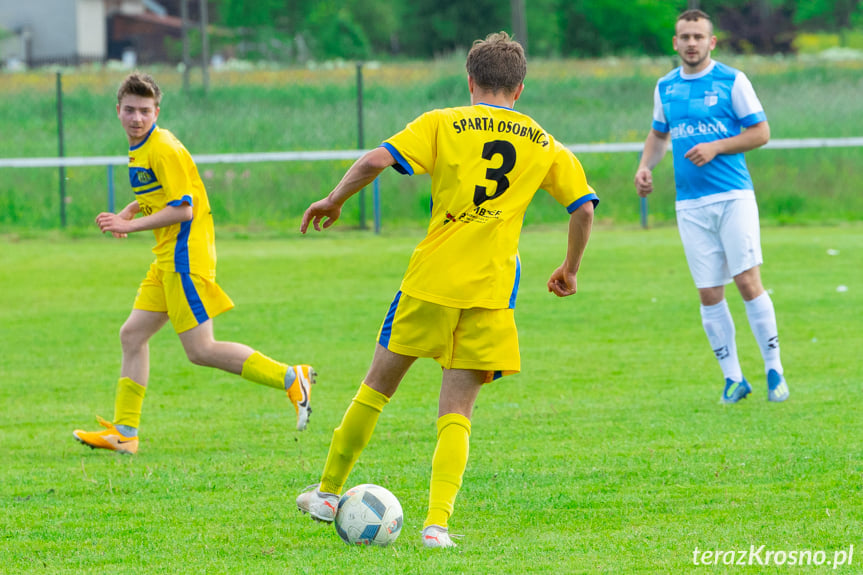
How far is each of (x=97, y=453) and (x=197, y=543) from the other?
2.05 metres

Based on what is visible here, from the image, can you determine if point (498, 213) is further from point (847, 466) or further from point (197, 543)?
point (847, 466)

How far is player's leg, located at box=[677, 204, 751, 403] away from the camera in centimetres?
689

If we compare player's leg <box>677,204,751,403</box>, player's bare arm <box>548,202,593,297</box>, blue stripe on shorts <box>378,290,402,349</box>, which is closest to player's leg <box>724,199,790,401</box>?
player's leg <box>677,204,751,403</box>

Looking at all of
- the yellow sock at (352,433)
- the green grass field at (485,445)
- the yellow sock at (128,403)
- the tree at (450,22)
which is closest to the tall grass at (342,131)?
the green grass field at (485,445)

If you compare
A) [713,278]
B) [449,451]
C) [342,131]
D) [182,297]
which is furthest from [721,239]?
[342,131]

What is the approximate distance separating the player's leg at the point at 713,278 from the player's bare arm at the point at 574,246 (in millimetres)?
2581

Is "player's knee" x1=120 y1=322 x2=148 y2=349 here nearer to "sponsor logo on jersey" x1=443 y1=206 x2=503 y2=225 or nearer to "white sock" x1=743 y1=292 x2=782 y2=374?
"sponsor logo on jersey" x1=443 y1=206 x2=503 y2=225

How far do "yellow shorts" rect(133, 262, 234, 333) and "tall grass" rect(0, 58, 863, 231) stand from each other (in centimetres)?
1111

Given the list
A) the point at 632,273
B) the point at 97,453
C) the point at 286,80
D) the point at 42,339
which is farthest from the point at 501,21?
the point at 97,453

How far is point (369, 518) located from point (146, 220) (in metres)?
2.43

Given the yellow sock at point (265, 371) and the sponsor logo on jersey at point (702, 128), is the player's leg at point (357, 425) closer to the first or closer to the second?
the yellow sock at point (265, 371)

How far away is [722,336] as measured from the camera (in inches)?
276

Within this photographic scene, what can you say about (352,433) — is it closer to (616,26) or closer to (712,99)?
(712,99)

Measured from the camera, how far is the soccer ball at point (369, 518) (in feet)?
13.7
